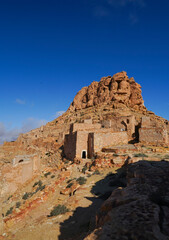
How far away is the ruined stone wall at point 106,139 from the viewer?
49.4 ft

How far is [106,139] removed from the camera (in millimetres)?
15758

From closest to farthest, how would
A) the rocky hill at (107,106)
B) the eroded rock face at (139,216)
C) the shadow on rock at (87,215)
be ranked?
the eroded rock face at (139,216), the shadow on rock at (87,215), the rocky hill at (107,106)

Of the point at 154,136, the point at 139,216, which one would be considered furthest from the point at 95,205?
the point at 154,136

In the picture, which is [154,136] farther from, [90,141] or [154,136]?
[90,141]

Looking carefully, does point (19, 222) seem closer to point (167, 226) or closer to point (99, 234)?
point (99, 234)

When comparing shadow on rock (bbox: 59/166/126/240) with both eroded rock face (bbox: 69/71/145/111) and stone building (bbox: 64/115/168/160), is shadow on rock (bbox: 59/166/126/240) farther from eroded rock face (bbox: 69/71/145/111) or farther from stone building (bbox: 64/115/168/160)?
eroded rock face (bbox: 69/71/145/111)

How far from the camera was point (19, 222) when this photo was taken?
7.31 m

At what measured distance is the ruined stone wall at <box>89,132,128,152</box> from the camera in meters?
15.1

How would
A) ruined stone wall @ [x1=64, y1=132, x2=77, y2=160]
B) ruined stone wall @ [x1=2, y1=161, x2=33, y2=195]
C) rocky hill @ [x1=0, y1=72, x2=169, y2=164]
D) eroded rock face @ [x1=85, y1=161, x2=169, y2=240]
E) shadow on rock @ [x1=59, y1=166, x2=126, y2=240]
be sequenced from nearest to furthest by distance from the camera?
1. eroded rock face @ [x1=85, y1=161, x2=169, y2=240]
2. shadow on rock @ [x1=59, y1=166, x2=126, y2=240]
3. ruined stone wall @ [x1=2, y1=161, x2=33, y2=195]
4. ruined stone wall @ [x1=64, y1=132, x2=77, y2=160]
5. rocky hill @ [x1=0, y1=72, x2=169, y2=164]

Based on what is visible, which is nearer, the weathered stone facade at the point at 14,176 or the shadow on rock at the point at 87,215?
the shadow on rock at the point at 87,215

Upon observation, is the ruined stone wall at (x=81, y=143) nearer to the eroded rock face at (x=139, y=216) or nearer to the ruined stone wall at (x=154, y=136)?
the ruined stone wall at (x=154, y=136)

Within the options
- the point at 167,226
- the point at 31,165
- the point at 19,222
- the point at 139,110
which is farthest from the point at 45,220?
the point at 139,110

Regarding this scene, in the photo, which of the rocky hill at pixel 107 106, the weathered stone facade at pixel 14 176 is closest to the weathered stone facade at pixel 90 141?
the weathered stone facade at pixel 14 176

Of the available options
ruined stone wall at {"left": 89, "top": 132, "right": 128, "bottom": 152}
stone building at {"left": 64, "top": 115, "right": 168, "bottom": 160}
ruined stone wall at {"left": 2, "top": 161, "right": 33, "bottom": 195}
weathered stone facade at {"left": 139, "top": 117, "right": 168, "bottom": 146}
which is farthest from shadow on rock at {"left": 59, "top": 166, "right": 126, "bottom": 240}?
weathered stone facade at {"left": 139, "top": 117, "right": 168, "bottom": 146}
